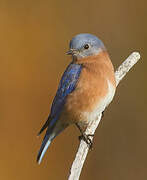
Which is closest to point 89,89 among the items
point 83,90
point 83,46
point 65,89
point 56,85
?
point 83,90

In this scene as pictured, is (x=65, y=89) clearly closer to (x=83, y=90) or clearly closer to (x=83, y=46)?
(x=83, y=90)

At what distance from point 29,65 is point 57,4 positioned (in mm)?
1043

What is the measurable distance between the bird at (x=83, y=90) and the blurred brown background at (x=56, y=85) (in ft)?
5.87

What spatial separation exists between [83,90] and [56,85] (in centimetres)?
232

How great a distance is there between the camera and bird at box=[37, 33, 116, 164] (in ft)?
21.3

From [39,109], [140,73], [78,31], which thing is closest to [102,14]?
[78,31]

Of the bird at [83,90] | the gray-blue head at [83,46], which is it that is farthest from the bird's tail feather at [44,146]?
the gray-blue head at [83,46]

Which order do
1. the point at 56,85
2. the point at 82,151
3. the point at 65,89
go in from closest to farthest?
the point at 82,151 < the point at 65,89 < the point at 56,85

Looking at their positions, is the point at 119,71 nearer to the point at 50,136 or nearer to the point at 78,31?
the point at 50,136

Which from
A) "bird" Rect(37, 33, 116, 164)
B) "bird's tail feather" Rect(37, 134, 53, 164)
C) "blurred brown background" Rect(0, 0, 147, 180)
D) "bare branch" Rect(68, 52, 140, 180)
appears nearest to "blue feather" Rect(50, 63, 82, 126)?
"bird" Rect(37, 33, 116, 164)

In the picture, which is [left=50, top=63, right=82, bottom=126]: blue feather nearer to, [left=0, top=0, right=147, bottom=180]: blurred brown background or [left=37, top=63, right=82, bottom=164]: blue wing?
[left=37, top=63, right=82, bottom=164]: blue wing

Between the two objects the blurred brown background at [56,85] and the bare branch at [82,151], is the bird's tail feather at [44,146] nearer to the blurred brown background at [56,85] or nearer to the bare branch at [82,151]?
the bare branch at [82,151]

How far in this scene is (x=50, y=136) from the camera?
671cm

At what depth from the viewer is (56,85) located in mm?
8828
